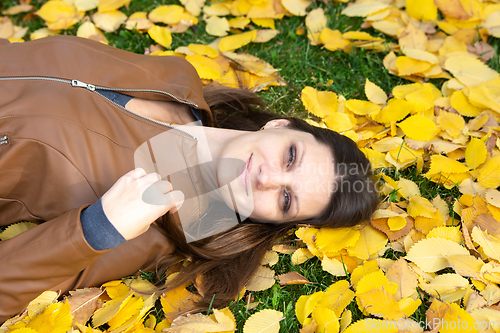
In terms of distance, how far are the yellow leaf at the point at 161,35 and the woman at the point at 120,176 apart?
2.47 feet

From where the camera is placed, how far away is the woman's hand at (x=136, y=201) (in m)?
1.65

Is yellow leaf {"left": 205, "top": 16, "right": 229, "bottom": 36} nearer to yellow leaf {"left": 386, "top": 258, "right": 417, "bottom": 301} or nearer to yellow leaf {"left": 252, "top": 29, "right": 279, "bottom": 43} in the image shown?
yellow leaf {"left": 252, "top": 29, "right": 279, "bottom": 43}

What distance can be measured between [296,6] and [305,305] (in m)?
2.30

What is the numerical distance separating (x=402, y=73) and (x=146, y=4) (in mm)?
2054

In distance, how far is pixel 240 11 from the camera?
315cm

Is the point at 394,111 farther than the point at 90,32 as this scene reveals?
No

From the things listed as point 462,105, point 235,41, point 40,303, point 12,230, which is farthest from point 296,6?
point 40,303

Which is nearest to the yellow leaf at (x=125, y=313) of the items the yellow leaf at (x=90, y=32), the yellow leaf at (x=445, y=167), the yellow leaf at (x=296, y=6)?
the yellow leaf at (x=445, y=167)

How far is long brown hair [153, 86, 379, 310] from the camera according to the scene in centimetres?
204

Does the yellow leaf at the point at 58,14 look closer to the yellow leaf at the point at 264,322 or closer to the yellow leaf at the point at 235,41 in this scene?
the yellow leaf at the point at 235,41

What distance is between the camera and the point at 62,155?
5.88ft

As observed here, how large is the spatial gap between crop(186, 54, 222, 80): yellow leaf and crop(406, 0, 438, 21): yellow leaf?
1.54m

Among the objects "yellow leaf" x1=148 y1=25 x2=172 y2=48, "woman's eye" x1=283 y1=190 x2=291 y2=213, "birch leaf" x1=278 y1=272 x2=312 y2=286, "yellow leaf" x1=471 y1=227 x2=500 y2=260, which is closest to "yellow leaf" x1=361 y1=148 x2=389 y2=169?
"yellow leaf" x1=471 y1=227 x2=500 y2=260

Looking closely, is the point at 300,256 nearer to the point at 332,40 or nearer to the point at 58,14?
the point at 332,40
